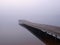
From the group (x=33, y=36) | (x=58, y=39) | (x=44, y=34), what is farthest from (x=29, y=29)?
(x=58, y=39)

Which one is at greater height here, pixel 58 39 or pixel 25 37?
pixel 25 37

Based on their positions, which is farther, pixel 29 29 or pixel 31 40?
pixel 29 29

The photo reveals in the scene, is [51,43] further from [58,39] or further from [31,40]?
[31,40]

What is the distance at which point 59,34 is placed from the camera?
107 inches

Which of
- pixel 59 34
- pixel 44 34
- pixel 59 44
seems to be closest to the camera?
pixel 59 34

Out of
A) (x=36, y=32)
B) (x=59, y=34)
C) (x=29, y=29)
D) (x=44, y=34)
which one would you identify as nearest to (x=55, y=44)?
(x=59, y=34)

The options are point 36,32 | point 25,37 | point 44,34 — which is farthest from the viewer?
point 25,37

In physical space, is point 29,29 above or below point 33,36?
above

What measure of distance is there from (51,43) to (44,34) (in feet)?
3.50

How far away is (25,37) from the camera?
5312mm

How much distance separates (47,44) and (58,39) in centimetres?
27

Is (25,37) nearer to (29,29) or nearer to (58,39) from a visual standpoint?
(29,29)

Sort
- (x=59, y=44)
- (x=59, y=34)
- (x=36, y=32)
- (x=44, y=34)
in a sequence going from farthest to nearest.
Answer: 1. (x=36, y=32)
2. (x=44, y=34)
3. (x=59, y=44)
4. (x=59, y=34)

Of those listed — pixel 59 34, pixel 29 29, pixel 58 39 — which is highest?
pixel 29 29
